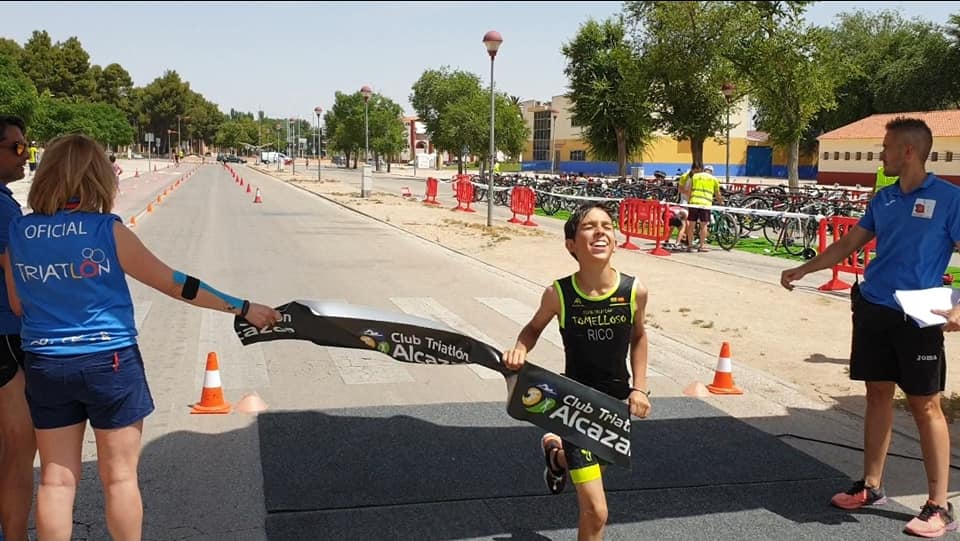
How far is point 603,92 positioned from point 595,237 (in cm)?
4507

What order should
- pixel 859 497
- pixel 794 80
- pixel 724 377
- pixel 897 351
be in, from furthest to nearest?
pixel 794 80
pixel 724 377
pixel 859 497
pixel 897 351

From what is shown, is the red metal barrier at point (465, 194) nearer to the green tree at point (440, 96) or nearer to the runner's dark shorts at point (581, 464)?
the green tree at point (440, 96)

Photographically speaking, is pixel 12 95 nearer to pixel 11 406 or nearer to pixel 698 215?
pixel 698 215

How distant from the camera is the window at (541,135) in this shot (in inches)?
3861

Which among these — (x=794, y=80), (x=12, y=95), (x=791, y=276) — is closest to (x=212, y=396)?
(x=791, y=276)

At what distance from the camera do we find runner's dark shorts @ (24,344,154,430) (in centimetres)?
302

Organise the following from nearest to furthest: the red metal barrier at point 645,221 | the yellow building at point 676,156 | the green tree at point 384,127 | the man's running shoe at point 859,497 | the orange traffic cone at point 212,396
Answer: the man's running shoe at point 859,497, the orange traffic cone at point 212,396, the red metal barrier at point 645,221, the yellow building at point 676,156, the green tree at point 384,127

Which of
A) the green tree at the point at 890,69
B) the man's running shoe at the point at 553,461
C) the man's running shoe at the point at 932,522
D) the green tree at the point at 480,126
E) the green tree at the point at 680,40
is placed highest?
the green tree at the point at 890,69

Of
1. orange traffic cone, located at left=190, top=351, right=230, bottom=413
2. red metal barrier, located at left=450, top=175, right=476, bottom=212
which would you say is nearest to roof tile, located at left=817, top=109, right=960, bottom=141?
red metal barrier, located at left=450, top=175, right=476, bottom=212

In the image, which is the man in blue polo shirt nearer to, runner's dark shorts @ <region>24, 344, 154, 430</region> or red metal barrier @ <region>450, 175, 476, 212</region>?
runner's dark shorts @ <region>24, 344, 154, 430</region>

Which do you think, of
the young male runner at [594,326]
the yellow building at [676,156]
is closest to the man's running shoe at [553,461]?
the young male runner at [594,326]

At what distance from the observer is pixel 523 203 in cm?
2494

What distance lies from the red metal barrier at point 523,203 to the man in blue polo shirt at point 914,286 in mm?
19124

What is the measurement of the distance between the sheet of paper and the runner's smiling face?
1.62m
